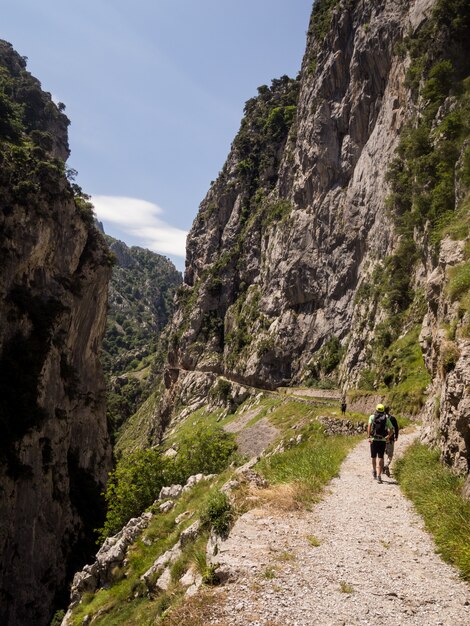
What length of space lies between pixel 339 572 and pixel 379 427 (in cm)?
653

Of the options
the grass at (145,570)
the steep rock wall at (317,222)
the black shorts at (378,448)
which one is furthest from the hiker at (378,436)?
the steep rock wall at (317,222)

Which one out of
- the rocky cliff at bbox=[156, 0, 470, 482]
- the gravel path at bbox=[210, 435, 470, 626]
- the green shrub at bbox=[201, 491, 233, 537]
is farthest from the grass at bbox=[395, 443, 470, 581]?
the green shrub at bbox=[201, 491, 233, 537]

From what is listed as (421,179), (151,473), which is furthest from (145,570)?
(421,179)

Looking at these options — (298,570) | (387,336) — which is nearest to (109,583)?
(298,570)

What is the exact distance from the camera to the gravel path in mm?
6070

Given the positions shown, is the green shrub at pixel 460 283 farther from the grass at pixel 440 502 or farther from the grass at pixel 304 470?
the grass at pixel 304 470

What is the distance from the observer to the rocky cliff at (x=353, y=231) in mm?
28062

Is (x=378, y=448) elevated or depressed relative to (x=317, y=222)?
depressed

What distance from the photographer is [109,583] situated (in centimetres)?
1544

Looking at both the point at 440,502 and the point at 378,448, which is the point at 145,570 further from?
the point at 440,502

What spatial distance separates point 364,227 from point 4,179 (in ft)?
150

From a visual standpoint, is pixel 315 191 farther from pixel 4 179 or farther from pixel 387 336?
pixel 4 179

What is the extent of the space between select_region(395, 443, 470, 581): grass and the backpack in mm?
1165

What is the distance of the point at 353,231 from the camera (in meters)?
65.5
